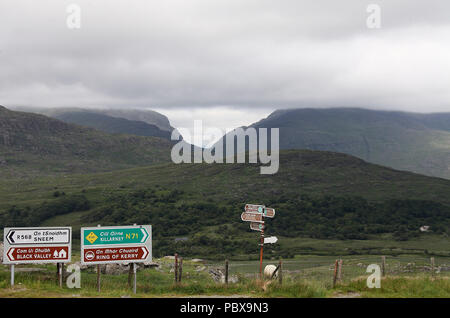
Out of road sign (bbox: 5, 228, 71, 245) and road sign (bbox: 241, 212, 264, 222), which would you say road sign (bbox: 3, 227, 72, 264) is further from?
road sign (bbox: 241, 212, 264, 222)

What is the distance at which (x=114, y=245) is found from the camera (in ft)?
82.7

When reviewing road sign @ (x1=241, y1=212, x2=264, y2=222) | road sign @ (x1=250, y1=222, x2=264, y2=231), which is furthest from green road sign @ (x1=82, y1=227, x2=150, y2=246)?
road sign @ (x1=250, y1=222, x2=264, y2=231)

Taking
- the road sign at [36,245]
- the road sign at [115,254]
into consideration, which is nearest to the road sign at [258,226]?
the road sign at [115,254]

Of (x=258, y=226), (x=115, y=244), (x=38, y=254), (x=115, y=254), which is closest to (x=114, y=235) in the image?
(x=115, y=244)

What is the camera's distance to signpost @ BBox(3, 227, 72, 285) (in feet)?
80.7

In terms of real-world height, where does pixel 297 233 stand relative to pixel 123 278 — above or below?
below

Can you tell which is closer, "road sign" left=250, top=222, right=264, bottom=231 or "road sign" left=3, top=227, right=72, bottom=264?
"road sign" left=3, top=227, right=72, bottom=264

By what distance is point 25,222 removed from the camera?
563 ft

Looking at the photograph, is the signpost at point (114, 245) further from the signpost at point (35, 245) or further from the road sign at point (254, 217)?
the road sign at point (254, 217)

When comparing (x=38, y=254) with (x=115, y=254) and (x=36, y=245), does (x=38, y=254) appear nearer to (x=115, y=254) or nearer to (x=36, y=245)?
(x=36, y=245)

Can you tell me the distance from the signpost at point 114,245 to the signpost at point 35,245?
1055 millimetres

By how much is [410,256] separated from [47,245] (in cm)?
10657
